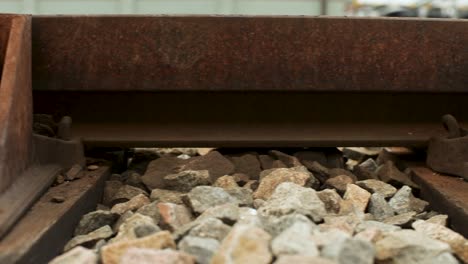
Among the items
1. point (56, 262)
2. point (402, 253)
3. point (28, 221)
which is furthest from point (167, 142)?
point (402, 253)

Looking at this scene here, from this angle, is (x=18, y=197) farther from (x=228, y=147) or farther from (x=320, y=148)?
(x=320, y=148)

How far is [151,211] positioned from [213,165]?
1.38 ft

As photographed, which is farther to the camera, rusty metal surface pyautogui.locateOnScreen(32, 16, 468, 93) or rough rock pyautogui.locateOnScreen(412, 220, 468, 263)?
rusty metal surface pyautogui.locateOnScreen(32, 16, 468, 93)

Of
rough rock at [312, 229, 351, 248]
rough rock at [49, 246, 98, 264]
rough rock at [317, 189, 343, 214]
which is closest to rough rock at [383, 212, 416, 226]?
rough rock at [317, 189, 343, 214]

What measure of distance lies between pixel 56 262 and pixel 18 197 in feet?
1.14

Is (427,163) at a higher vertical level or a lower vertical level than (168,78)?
lower

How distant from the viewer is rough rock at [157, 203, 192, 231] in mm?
1514

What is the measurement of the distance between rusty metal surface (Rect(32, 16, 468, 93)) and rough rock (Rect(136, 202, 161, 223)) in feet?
1.79

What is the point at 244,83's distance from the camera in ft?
6.95

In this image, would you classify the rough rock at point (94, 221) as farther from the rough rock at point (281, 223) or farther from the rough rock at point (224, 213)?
the rough rock at point (281, 223)

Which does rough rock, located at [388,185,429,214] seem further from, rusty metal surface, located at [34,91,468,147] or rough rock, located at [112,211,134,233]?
rough rock, located at [112,211,134,233]

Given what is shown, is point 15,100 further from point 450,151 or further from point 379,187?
point 450,151

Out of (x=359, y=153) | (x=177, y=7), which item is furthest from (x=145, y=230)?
(x=177, y=7)

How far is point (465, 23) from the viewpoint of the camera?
214 centimetres
